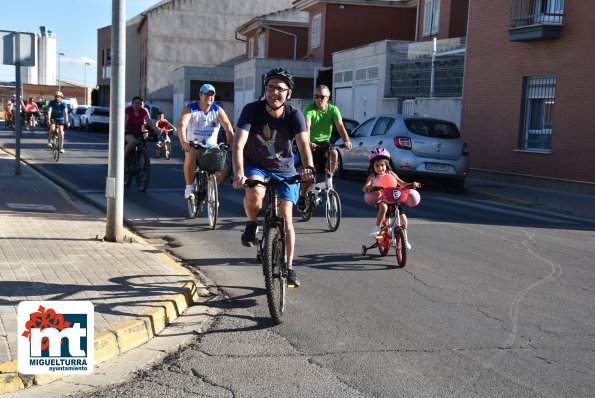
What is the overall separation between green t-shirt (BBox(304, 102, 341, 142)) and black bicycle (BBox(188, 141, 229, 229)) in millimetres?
1245

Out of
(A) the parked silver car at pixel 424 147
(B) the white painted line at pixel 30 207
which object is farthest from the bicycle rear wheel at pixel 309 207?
(A) the parked silver car at pixel 424 147

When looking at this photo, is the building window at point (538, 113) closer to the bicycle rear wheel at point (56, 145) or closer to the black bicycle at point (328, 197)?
the black bicycle at point (328, 197)

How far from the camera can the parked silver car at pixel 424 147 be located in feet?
57.8

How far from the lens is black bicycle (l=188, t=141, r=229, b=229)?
10.7m

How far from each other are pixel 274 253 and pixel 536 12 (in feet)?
55.9

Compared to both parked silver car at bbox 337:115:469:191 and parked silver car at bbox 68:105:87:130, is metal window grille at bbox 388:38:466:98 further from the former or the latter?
parked silver car at bbox 68:105:87:130

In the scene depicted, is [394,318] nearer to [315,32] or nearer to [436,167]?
[436,167]

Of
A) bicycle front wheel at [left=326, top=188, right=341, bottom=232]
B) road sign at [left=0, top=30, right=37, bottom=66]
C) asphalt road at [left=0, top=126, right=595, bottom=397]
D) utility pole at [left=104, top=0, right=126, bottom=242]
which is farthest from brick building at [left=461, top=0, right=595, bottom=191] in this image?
utility pole at [left=104, top=0, right=126, bottom=242]

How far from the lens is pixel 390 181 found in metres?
8.81

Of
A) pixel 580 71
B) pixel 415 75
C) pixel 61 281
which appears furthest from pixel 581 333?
pixel 415 75

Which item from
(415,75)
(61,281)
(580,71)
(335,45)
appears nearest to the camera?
(61,281)

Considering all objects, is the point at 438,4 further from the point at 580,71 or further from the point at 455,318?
the point at 455,318

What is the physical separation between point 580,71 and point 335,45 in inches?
893

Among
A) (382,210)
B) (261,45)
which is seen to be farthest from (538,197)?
(261,45)
